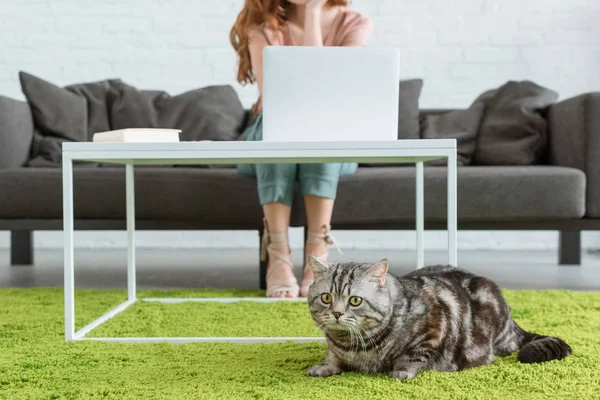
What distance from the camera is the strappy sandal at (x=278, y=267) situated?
2.16 metres

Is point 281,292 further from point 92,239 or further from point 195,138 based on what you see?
point 92,239

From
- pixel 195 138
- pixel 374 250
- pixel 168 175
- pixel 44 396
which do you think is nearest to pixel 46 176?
pixel 168 175

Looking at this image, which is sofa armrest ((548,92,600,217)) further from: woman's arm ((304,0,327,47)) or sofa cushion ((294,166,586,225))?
woman's arm ((304,0,327,47))

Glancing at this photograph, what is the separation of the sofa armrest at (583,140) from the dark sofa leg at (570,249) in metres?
0.61

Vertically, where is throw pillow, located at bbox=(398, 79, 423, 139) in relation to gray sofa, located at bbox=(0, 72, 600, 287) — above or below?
above

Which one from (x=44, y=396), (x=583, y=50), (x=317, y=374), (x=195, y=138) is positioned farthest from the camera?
(x=583, y=50)

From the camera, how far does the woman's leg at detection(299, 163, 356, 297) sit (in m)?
2.13

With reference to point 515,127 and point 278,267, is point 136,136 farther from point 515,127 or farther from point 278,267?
point 515,127

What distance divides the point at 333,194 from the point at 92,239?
6.96 ft

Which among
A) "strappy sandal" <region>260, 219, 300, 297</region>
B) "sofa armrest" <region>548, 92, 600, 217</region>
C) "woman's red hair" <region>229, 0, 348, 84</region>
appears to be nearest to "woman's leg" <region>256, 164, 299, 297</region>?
"strappy sandal" <region>260, 219, 300, 297</region>

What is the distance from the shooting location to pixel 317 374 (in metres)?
1.24

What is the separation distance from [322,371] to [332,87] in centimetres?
55

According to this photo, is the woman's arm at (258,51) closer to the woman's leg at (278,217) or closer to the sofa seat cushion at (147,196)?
the woman's leg at (278,217)

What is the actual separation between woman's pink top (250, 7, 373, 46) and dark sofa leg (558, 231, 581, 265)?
1.48m
